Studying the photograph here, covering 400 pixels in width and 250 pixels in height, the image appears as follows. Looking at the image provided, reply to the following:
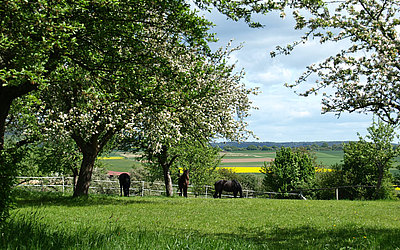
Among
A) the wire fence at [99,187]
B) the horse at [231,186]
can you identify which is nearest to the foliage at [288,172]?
the wire fence at [99,187]

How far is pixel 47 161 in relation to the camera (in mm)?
37562

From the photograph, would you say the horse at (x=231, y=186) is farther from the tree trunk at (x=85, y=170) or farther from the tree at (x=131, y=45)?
the tree at (x=131, y=45)

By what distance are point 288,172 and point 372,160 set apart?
1342cm

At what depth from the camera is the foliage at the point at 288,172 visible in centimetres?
6028

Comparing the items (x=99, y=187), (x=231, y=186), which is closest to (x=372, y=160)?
(x=231, y=186)

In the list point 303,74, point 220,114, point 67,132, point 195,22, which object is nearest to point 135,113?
point 67,132

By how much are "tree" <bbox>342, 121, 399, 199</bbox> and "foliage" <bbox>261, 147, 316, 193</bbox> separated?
270 inches

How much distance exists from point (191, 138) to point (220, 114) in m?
2.79

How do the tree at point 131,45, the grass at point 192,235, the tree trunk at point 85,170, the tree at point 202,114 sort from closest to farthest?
the grass at point 192,235
the tree at point 131,45
the tree at point 202,114
the tree trunk at point 85,170

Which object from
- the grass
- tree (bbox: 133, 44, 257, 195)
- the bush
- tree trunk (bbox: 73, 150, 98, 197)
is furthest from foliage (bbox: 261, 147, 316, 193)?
the grass

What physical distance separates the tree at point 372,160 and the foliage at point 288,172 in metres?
6.86

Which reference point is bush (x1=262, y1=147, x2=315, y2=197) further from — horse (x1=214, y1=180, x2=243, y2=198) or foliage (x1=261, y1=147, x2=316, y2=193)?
horse (x1=214, y1=180, x2=243, y2=198)

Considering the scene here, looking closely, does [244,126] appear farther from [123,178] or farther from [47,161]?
[47,161]

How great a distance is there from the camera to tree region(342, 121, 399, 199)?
5297 cm
